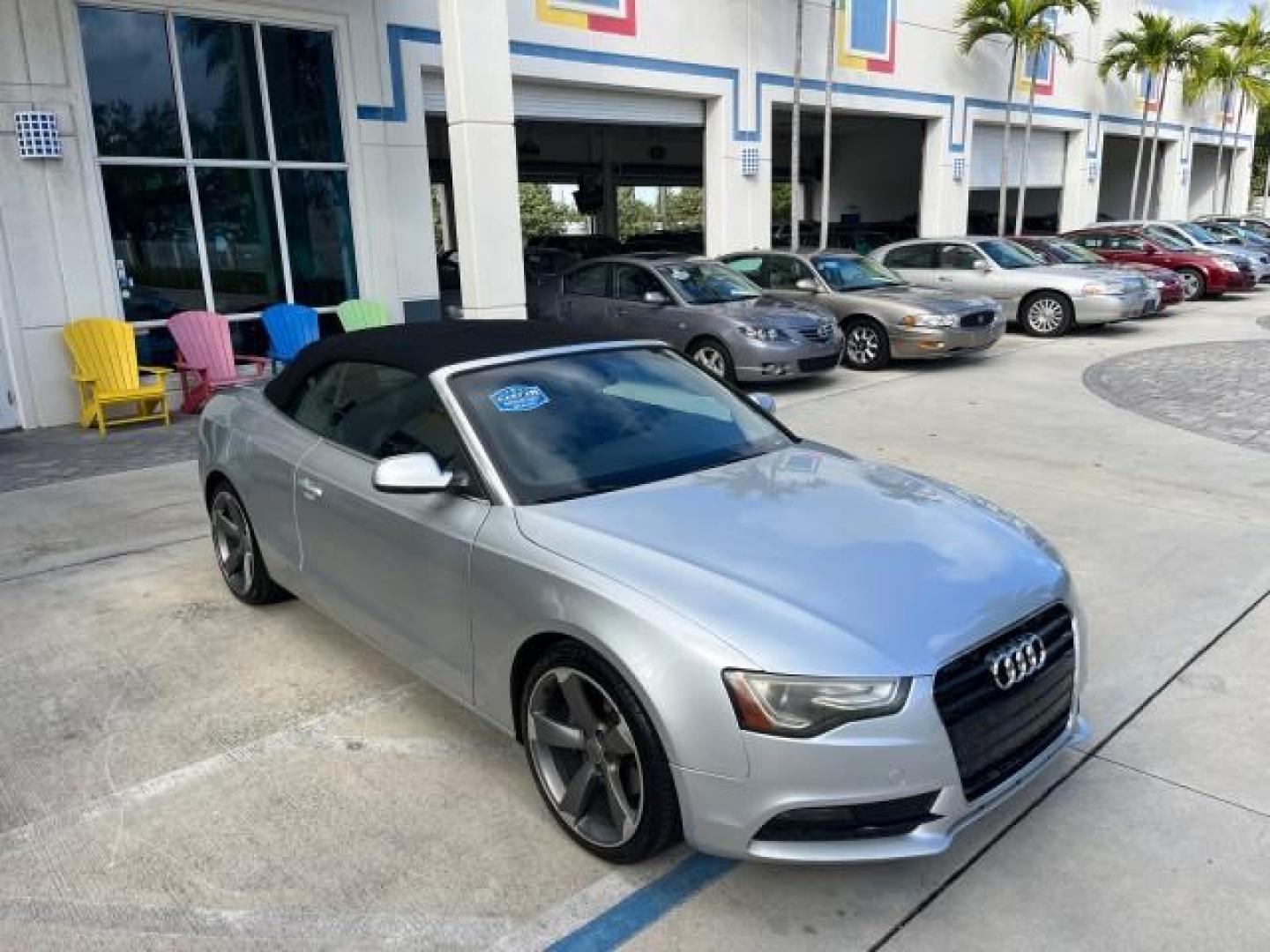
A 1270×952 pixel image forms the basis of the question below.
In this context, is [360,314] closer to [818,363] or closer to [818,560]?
[818,363]

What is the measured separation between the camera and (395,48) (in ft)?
38.8

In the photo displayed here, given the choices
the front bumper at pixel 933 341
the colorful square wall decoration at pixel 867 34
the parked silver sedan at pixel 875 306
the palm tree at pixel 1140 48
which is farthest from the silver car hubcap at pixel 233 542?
the palm tree at pixel 1140 48

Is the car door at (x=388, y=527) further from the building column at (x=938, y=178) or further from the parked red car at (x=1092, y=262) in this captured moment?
the building column at (x=938, y=178)

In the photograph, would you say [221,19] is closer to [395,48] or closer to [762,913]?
[395,48]

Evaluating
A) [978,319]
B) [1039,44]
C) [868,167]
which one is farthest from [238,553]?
[868,167]

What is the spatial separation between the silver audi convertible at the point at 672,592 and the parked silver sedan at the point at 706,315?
5881 millimetres

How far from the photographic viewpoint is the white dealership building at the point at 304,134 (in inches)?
374

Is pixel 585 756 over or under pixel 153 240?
under

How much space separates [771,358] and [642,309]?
1.77 metres

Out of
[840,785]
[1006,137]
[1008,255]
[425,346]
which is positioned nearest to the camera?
[840,785]

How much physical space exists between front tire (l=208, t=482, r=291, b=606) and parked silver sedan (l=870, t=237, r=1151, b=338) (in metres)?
11.4

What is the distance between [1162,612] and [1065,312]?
10592mm

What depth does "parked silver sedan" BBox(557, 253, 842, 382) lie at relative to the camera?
10.1 metres

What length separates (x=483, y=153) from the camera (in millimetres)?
10484
